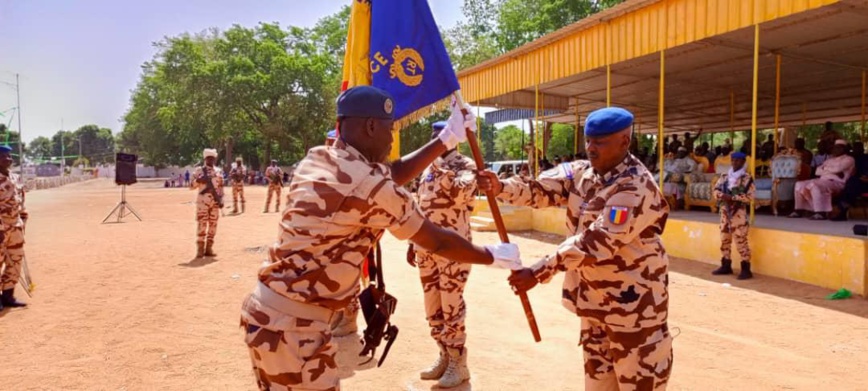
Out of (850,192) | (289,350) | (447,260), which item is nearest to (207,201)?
(447,260)

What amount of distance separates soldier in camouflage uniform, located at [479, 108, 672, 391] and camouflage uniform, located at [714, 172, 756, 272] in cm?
655

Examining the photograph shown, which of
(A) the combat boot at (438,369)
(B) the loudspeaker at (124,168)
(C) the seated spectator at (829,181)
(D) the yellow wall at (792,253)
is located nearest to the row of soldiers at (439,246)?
(A) the combat boot at (438,369)

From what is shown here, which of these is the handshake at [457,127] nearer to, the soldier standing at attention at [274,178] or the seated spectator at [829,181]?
the seated spectator at [829,181]

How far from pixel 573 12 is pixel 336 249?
31630 mm

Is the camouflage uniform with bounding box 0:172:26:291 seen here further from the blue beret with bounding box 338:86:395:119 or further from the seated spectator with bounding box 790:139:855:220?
the seated spectator with bounding box 790:139:855:220

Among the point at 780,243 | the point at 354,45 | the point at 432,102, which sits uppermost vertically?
the point at 354,45

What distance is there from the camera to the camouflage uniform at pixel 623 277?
8.48 feet

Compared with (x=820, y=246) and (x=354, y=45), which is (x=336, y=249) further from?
(x=820, y=246)

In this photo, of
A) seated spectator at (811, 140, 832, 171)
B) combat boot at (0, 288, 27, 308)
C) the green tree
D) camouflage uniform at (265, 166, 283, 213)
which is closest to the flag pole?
combat boot at (0, 288, 27, 308)

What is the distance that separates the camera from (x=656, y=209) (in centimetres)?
265

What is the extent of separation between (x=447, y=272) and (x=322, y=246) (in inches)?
91.5

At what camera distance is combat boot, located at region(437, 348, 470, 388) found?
4316mm

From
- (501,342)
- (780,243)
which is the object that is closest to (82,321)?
(501,342)

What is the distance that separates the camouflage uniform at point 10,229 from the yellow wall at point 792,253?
10888mm
